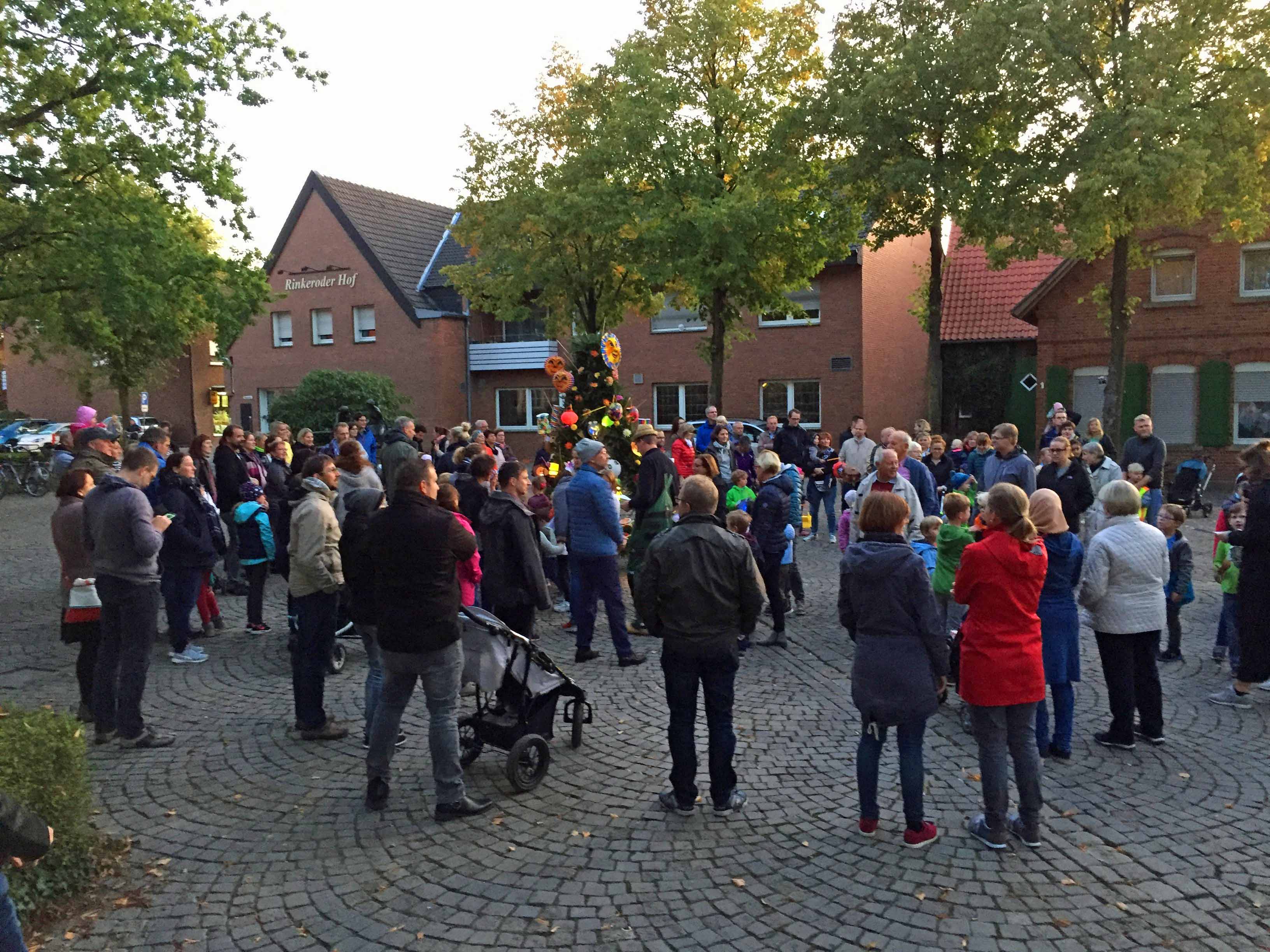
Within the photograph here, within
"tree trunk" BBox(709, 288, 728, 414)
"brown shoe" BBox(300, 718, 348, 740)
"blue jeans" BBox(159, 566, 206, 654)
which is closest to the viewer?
"brown shoe" BBox(300, 718, 348, 740)

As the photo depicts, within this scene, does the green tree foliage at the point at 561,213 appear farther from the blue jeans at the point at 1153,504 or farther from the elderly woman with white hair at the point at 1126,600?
the elderly woman with white hair at the point at 1126,600

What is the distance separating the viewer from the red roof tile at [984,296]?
29250 millimetres

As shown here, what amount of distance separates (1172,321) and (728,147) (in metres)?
12.9

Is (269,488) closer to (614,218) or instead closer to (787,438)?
(787,438)

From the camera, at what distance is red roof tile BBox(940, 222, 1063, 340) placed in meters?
29.2

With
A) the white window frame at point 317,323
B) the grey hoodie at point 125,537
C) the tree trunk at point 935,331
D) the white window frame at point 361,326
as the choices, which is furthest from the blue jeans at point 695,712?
the white window frame at point 317,323

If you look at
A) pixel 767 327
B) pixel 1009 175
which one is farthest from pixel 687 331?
pixel 1009 175

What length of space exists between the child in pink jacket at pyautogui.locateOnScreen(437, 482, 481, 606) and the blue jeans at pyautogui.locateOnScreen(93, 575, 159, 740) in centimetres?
203

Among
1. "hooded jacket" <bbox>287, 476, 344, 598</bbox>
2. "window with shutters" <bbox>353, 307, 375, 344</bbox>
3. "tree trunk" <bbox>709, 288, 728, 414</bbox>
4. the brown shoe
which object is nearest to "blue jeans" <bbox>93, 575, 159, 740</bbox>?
"hooded jacket" <bbox>287, 476, 344, 598</bbox>

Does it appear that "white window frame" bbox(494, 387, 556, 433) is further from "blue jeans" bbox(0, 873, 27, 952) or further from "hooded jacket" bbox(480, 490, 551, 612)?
"blue jeans" bbox(0, 873, 27, 952)

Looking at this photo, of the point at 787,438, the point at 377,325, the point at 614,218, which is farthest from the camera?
the point at 377,325

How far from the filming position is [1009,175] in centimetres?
1812

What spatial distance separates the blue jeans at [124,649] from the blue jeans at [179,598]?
7.05 ft

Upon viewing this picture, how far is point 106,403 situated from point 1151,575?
157 feet
